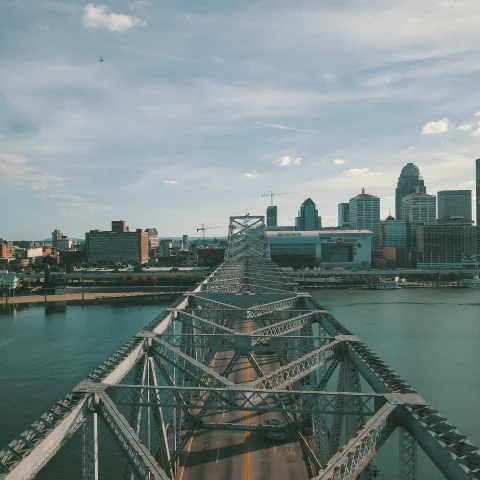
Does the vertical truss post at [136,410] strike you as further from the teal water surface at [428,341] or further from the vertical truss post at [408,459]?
the teal water surface at [428,341]

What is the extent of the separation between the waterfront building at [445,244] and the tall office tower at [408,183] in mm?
75230

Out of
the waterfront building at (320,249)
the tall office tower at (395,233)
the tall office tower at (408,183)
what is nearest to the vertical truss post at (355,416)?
the waterfront building at (320,249)

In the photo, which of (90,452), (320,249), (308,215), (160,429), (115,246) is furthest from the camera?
(308,215)

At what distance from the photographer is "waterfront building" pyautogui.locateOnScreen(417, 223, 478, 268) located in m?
75.1

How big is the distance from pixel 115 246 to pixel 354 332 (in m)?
75.4

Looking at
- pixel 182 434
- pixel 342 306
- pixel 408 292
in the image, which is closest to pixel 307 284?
pixel 408 292

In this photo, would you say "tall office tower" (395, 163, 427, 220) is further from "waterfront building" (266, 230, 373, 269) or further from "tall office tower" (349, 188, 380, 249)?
"waterfront building" (266, 230, 373, 269)

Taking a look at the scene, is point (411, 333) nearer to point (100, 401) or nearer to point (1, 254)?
point (100, 401)

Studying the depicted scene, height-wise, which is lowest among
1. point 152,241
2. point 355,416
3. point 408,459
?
point 355,416

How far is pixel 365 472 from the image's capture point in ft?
16.0

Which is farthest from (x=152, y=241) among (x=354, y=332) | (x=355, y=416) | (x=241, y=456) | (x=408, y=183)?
(x=355, y=416)

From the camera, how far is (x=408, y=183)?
153000 mm

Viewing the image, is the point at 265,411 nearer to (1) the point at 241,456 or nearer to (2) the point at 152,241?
(1) the point at 241,456

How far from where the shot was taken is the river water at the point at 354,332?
→ 15.0m
